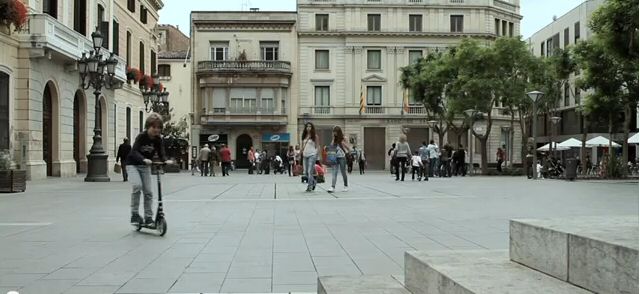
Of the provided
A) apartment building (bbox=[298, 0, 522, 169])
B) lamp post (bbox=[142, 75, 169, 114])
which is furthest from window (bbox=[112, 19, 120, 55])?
apartment building (bbox=[298, 0, 522, 169])

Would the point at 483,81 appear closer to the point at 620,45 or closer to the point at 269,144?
the point at 620,45

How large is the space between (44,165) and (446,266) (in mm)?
23306

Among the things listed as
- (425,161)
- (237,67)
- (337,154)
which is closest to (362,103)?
(237,67)

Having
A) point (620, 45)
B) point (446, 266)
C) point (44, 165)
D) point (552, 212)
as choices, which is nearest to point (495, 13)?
point (620, 45)

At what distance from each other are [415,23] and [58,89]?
118 feet

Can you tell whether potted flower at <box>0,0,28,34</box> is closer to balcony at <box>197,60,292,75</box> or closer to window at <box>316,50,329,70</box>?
balcony at <box>197,60,292,75</box>

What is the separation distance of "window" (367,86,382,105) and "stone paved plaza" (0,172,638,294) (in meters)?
42.8

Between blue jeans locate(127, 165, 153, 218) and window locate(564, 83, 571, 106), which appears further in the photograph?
window locate(564, 83, 571, 106)

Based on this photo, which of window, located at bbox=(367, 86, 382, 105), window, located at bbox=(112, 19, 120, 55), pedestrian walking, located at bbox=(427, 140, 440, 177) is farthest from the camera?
window, located at bbox=(367, 86, 382, 105)

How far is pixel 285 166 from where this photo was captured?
45.2m

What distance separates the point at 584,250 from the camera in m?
3.08

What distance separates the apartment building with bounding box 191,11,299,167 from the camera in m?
54.8

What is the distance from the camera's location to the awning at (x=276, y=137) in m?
55.4

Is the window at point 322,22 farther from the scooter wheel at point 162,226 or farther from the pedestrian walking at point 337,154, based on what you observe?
the scooter wheel at point 162,226
